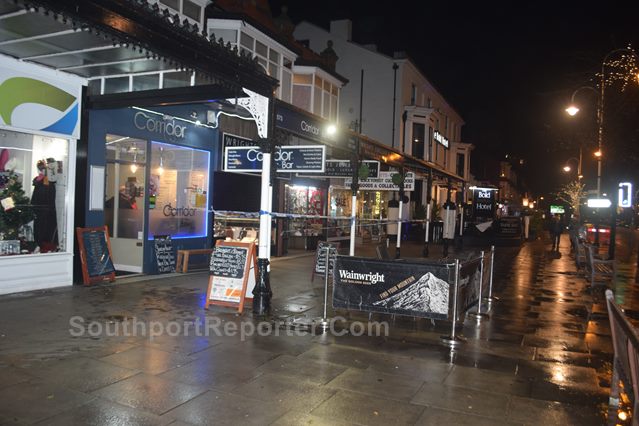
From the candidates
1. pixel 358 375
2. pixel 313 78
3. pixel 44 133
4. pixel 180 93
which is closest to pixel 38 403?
pixel 358 375

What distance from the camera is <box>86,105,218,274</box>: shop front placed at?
11328 mm

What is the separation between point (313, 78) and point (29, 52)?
11552 millimetres

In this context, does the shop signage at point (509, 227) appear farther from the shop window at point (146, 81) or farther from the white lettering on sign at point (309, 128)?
the shop window at point (146, 81)

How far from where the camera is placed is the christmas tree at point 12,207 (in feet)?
30.1

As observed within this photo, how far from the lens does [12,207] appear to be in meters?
9.30

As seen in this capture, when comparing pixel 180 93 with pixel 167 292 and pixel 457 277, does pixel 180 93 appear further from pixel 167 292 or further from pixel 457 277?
pixel 457 277

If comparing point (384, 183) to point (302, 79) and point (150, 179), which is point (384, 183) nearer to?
point (302, 79)

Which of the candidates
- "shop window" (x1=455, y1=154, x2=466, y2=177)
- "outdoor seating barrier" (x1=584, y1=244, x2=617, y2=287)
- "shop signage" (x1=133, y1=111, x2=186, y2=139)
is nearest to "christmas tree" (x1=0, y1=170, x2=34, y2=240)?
"shop signage" (x1=133, y1=111, x2=186, y2=139)

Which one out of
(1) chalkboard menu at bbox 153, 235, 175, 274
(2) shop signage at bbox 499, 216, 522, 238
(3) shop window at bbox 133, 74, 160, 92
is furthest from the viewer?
(2) shop signage at bbox 499, 216, 522, 238

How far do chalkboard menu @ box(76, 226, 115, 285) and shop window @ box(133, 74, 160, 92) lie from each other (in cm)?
324

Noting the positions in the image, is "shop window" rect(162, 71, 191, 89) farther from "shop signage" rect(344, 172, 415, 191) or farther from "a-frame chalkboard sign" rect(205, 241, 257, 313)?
"shop signage" rect(344, 172, 415, 191)

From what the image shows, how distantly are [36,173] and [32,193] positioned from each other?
1.33 ft

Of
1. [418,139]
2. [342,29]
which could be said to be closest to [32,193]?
[342,29]

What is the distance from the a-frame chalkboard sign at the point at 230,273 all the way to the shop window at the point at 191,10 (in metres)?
7.17
